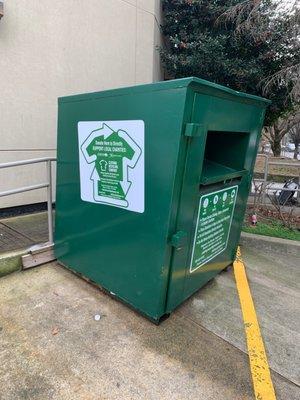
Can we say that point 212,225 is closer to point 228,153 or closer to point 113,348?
point 228,153

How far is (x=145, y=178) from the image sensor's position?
82.7 inches

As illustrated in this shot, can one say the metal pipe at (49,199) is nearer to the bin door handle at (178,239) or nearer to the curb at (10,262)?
the curb at (10,262)

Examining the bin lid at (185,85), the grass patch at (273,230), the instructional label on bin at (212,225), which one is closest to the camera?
the bin lid at (185,85)

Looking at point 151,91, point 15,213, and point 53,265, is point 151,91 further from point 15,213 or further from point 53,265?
point 15,213

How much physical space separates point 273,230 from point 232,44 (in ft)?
13.0

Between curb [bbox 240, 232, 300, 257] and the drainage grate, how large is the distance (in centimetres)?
272

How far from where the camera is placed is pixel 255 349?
2.08 metres

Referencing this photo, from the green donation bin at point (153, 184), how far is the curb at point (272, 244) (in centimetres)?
121

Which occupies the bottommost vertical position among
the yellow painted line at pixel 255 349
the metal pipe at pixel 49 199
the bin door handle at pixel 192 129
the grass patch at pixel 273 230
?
the grass patch at pixel 273 230

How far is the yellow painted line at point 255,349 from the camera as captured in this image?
5.76 feet

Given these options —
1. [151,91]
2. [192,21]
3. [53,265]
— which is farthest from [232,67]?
[53,265]

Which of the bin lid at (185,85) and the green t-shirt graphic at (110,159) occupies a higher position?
the bin lid at (185,85)

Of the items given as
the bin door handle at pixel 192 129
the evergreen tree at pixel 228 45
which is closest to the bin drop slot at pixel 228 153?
the bin door handle at pixel 192 129

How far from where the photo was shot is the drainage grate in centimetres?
301
